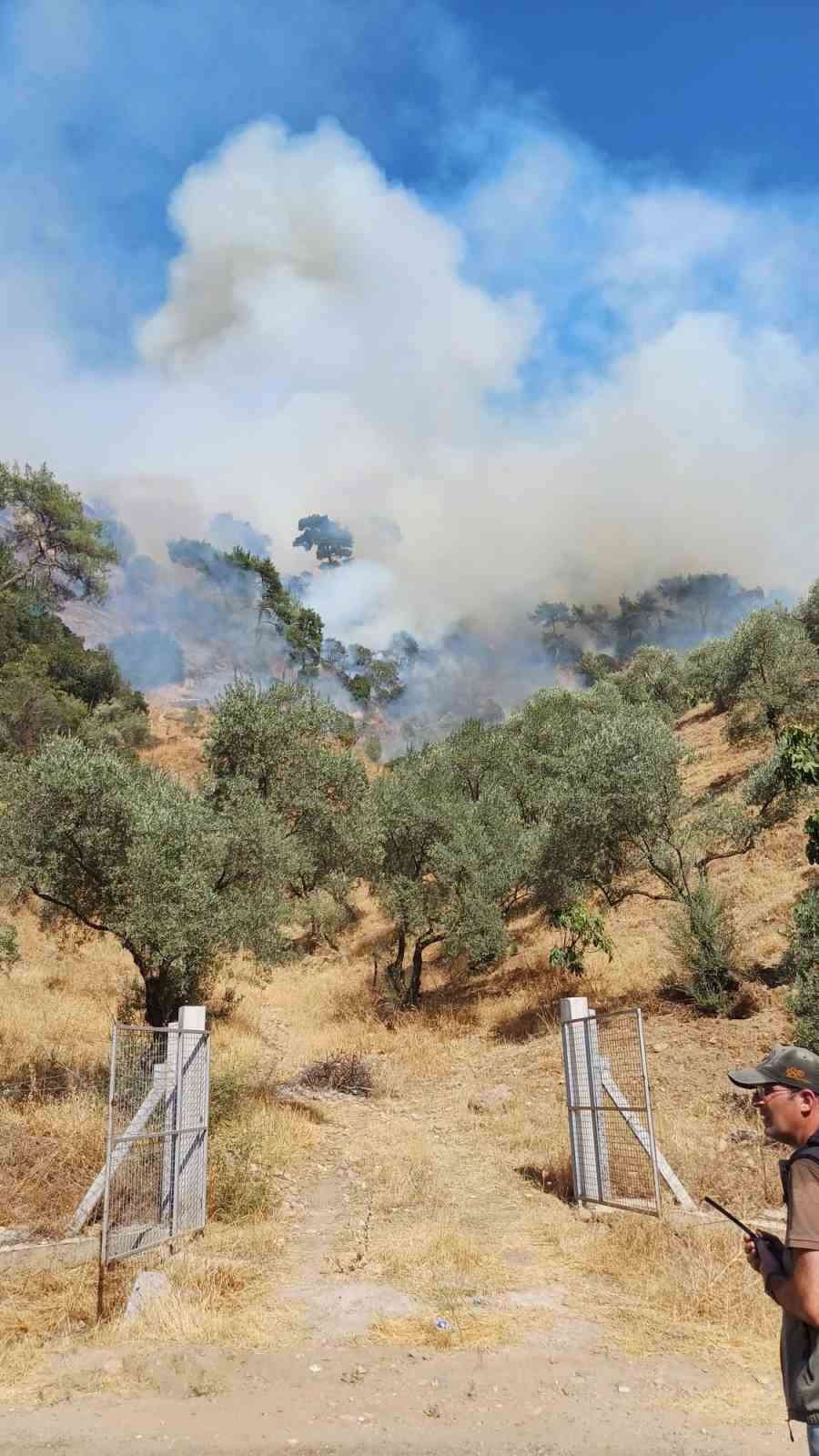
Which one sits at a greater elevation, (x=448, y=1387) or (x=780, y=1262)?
(x=780, y=1262)

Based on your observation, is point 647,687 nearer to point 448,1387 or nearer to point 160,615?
point 448,1387

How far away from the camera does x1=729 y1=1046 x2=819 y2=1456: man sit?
3531mm

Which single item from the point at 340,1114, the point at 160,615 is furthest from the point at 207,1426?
the point at 160,615

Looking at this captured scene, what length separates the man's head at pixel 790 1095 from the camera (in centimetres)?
395

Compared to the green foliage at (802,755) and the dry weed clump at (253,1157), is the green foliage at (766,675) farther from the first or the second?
the dry weed clump at (253,1157)

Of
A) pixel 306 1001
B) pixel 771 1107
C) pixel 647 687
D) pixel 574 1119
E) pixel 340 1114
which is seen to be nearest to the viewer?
pixel 771 1107

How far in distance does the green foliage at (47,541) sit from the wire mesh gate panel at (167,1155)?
161ft

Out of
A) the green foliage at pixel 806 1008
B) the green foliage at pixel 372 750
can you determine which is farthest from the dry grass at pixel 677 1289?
the green foliage at pixel 372 750

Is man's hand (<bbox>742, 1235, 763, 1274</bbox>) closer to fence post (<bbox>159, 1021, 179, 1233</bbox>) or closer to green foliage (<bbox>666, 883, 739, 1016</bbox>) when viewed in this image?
fence post (<bbox>159, 1021, 179, 1233</bbox>)

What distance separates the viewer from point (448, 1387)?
6.87 m

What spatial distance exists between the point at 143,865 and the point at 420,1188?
303 inches

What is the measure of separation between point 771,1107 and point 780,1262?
662mm

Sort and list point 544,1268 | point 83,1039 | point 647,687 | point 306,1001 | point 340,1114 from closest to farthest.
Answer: point 544,1268
point 340,1114
point 83,1039
point 306,1001
point 647,687

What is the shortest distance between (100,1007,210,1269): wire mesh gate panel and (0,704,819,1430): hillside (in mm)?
553
